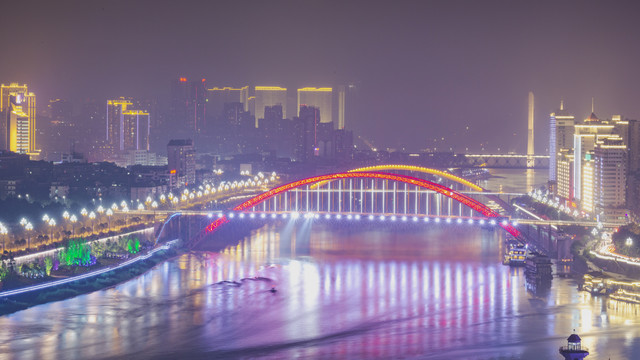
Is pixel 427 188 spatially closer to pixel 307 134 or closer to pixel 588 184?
pixel 588 184

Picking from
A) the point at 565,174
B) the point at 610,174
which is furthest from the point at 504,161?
the point at 610,174

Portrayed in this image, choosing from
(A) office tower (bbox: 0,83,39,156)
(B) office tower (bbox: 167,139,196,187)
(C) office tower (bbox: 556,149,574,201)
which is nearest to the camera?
(C) office tower (bbox: 556,149,574,201)

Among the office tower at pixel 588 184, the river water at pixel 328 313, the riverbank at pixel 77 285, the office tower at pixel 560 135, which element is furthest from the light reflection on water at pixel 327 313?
the office tower at pixel 560 135

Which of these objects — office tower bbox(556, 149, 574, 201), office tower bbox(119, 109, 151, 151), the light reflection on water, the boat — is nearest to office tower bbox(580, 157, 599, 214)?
office tower bbox(556, 149, 574, 201)

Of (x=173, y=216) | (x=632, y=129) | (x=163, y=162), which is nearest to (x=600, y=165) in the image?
(x=632, y=129)

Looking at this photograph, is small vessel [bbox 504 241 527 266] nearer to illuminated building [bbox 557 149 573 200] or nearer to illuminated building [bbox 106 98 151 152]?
illuminated building [bbox 557 149 573 200]

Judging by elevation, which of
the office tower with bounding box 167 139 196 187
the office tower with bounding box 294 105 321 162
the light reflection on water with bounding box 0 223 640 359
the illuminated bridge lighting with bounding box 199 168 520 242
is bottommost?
the light reflection on water with bounding box 0 223 640 359
